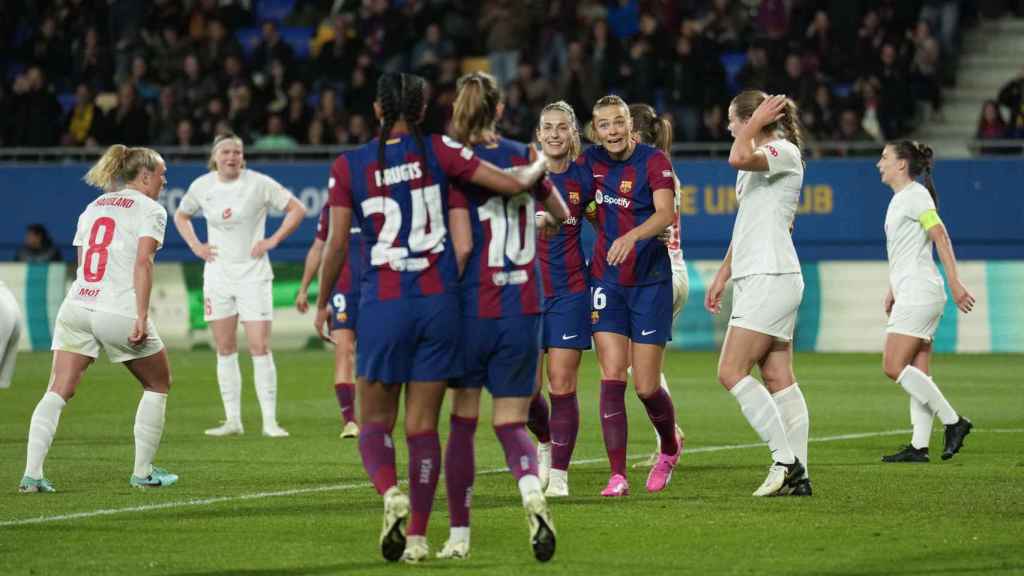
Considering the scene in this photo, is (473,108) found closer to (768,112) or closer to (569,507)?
(768,112)

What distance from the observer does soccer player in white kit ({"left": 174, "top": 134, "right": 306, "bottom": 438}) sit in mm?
13734

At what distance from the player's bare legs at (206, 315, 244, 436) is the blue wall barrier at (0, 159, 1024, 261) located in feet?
30.0

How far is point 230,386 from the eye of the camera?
1349cm

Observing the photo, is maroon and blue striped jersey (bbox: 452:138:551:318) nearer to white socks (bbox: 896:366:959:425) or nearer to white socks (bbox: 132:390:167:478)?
white socks (bbox: 132:390:167:478)

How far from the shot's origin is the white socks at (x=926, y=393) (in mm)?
11164

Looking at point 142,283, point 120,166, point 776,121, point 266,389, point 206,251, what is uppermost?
point 776,121

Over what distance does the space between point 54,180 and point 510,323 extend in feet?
63.2

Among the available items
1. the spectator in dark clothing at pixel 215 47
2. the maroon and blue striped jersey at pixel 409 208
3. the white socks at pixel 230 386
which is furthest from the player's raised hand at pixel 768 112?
the spectator in dark clothing at pixel 215 47

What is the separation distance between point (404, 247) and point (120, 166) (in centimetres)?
339

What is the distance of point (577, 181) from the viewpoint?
958 cm

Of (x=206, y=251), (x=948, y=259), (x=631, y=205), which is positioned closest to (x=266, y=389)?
(x=206, y=251)

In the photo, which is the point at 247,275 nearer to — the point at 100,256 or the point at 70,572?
the point at 100,256

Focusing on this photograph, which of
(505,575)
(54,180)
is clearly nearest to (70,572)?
(505,575)

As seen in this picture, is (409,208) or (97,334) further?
(97,334)
